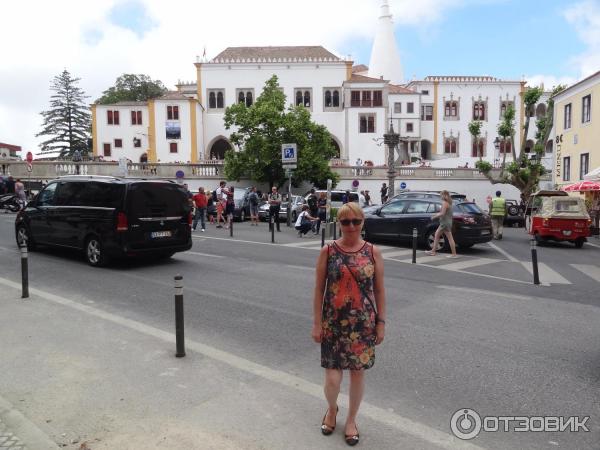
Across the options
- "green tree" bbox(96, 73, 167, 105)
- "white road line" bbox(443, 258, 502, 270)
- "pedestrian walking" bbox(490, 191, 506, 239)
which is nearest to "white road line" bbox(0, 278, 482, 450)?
"white road line" bbox(443, 258, 502, 270)

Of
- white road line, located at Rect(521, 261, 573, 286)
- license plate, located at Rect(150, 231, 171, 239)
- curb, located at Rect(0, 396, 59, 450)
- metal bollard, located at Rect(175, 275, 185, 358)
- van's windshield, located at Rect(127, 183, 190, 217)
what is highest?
van's windshield, located at Rect(127, 183, 190, 217)

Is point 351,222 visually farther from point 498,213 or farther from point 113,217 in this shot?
point 498,213

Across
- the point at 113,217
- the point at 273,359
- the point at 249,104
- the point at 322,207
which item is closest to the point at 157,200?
the point at 113,217

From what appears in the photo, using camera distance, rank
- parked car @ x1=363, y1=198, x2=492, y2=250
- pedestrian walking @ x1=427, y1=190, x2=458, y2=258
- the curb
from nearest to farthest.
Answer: the curb → pedestrian walking @ x1=427, y1=190, x2=458, y2=258 → parked car @ x1=363, y1=198, x2=492, y2=250

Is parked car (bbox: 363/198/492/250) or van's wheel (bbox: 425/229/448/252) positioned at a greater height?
parked car (bbox: 363/198/492/250)

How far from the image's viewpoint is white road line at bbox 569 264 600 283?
11.6 m

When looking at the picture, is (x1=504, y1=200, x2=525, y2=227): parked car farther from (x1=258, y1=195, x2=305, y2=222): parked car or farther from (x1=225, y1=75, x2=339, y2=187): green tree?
(x1=225, y1=75, x2=339, y2=187): green tree

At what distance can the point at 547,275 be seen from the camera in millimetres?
11523

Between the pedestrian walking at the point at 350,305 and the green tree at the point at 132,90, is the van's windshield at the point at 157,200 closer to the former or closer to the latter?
the pedestrian walking at the point at 350,305

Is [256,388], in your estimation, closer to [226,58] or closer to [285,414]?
[285,414]

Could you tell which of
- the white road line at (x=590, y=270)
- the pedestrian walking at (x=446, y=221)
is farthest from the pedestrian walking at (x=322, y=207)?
the white road line at (x=590, y=270)

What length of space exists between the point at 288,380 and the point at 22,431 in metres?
2.28

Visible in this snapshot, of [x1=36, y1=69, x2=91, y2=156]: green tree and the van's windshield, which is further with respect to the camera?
[x1=36, y1=69, x2=91, y2=156]: green tree

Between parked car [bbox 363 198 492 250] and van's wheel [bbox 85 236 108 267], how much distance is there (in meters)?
9.21
